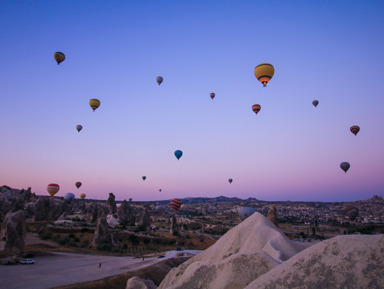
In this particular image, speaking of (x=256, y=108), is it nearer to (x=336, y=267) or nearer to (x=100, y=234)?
(x=100, y=234)

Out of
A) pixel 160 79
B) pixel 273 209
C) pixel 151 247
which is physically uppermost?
pixel 160 79

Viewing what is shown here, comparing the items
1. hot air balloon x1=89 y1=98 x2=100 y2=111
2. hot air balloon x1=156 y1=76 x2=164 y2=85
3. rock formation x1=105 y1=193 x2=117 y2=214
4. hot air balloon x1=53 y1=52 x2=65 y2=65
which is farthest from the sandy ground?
rock formation x1=105 y1=193 x2=117 y2=214

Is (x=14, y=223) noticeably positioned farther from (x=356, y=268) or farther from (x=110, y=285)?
(x=356, y=268)

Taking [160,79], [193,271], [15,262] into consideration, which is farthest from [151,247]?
[193,271]

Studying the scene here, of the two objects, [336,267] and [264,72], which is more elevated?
[264,72]

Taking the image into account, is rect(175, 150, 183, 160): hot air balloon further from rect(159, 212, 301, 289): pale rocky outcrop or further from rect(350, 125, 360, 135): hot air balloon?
rect(159, 212, 301, 289): pale rocky outcrop

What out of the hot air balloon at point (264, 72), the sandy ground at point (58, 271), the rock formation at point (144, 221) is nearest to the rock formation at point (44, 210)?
the rock formation at point (144, 221)

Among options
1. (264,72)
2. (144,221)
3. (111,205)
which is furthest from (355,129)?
(111,205)
